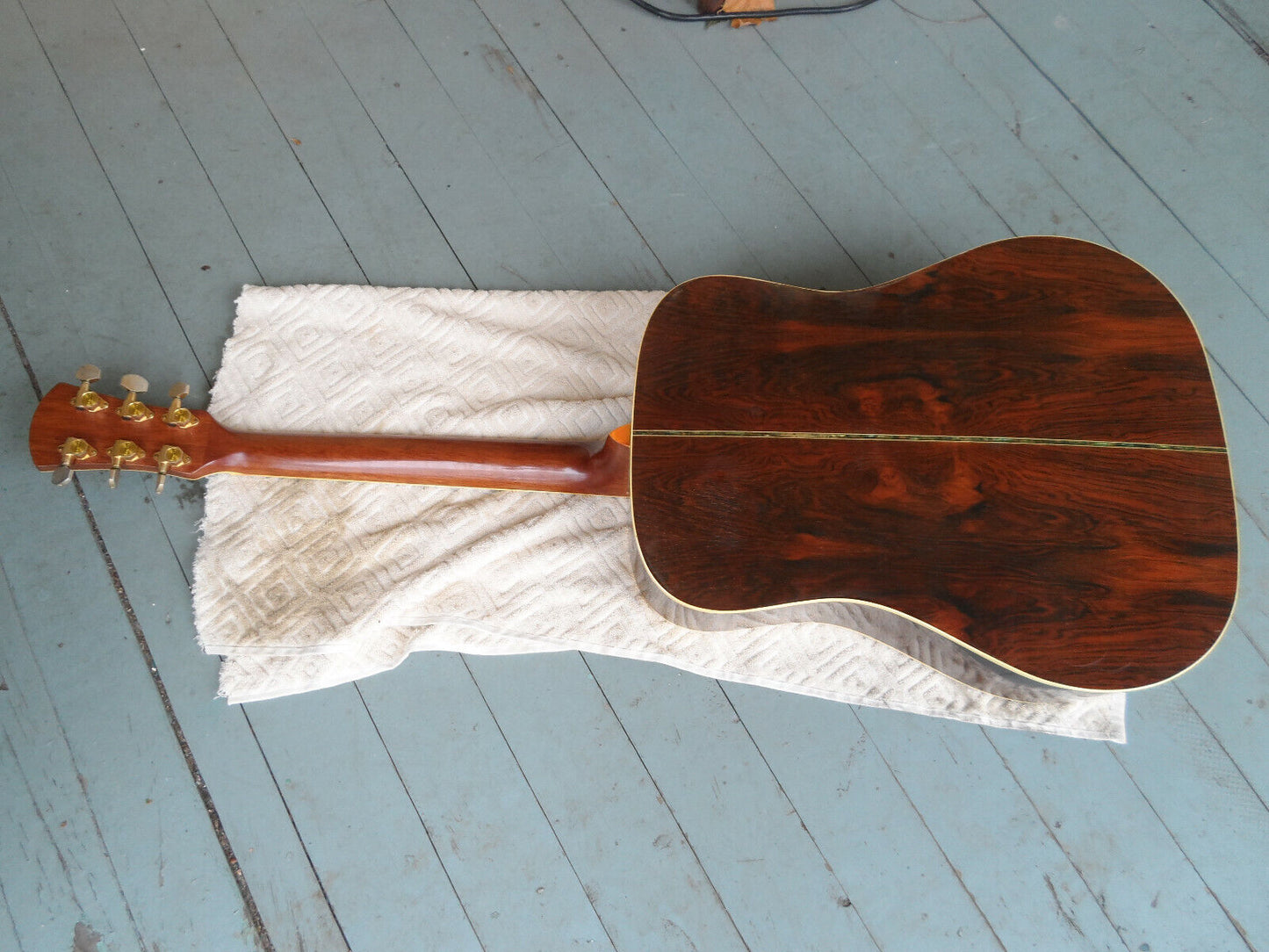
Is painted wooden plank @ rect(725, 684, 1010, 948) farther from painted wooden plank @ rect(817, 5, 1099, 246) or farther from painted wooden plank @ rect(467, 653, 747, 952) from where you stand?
painted wooden plank @ rect(817, 5, 1099, 246)

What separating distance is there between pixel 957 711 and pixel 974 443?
449 mm

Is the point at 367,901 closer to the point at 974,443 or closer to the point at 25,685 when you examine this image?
the point at 25,685

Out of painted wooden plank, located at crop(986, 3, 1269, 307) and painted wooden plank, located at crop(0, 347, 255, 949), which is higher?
painted wooden plank, located at crop(986, 3, 1269, 307)

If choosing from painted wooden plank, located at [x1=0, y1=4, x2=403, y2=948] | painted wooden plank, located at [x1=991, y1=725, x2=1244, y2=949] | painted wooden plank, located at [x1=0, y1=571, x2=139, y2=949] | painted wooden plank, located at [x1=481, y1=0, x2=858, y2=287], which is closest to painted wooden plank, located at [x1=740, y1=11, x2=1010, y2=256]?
painted wooden plank, located at [x1=481, y1=0, x2=858, y2=287]

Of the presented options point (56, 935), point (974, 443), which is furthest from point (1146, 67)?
point (56, 935)

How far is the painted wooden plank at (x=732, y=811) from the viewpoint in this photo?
4.01ft

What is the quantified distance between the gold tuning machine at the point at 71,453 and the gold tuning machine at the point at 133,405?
36 mm

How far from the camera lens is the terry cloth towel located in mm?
1264

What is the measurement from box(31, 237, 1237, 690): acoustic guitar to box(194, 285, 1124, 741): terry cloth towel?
14 centimetres

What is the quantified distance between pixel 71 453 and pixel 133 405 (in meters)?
0.10

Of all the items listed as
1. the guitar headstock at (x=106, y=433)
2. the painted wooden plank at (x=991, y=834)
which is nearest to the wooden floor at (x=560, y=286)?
the painted wooden plank at (x=991, y=834)

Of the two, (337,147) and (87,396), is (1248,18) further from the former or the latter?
(87,396)

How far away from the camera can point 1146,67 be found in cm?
156

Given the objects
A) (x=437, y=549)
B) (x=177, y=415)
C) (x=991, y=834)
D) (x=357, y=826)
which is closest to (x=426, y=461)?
(x=437, y=549)
